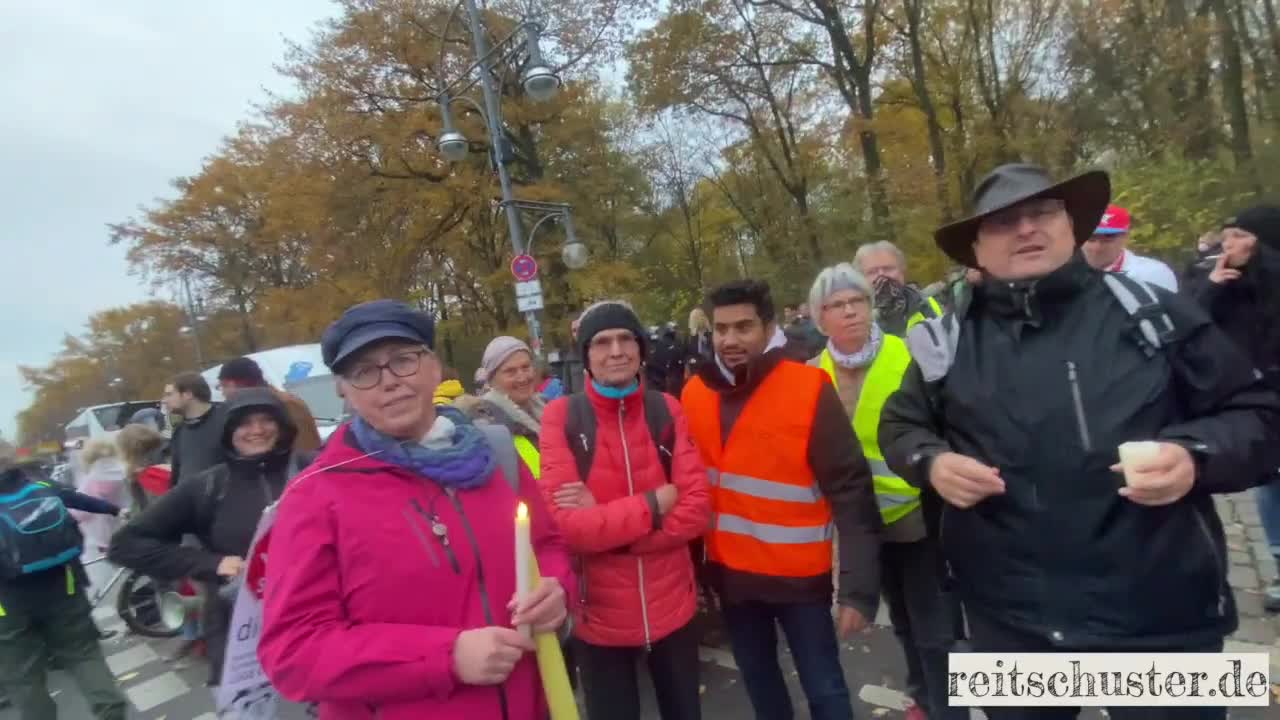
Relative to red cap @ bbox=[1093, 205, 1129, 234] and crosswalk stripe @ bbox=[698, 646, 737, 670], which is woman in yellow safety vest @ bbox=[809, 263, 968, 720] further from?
red cap @ bbox=[1093, 205, 1129, 234]

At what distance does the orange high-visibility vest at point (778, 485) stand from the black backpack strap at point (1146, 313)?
1035 mm

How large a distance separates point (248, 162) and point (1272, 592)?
26.2m

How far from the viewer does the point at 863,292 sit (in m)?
2.80

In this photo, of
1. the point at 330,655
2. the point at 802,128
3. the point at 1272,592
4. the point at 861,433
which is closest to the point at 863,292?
the point at 861,433

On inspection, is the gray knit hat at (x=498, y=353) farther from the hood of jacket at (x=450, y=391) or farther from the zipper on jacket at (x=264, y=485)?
the zipper on jacket at (x=264, y=485)

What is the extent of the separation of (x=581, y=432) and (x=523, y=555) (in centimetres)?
118

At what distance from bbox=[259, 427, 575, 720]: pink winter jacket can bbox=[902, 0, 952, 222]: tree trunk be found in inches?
662

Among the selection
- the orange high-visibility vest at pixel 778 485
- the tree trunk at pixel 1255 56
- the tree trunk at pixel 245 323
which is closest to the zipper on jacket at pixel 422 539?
the orange high-visibility vest at pixel 778 485

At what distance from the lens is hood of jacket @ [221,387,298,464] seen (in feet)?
9.39

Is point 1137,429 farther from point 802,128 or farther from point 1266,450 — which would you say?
point 802,128

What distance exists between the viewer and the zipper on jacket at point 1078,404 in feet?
5.10

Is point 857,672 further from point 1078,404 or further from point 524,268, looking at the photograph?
point 524,268

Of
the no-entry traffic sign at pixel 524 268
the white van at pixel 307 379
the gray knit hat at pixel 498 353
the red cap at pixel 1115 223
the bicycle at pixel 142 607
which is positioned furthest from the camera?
the no-entry traffic sign at pixel 524 268

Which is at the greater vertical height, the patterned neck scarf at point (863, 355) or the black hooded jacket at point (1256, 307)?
the patterned neck scarf at point (863, 355)
